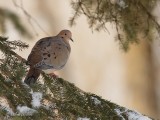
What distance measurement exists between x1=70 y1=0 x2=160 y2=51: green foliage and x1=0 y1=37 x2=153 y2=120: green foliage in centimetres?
115

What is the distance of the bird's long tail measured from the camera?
3.34 m

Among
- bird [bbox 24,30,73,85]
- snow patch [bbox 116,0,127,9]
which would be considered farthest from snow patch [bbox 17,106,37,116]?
snow patch [bbox 116,0,127,9]

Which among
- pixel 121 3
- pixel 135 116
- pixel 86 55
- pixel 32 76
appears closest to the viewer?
pixel 135 116

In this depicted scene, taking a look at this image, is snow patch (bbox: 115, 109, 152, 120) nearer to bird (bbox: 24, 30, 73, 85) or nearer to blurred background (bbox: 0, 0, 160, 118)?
bird (bbox: 24, 30, 73, 85)

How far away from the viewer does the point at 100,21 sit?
455cm

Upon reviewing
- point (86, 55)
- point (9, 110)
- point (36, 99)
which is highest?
point (86, 55)

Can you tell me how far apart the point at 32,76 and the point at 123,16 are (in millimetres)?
1307

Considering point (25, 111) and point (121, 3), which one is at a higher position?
point (121, 3)

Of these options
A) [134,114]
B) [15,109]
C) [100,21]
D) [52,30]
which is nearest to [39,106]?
[15,109]

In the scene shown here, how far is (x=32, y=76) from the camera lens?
3490mm

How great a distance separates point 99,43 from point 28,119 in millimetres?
10659

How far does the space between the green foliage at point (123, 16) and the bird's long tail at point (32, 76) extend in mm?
783

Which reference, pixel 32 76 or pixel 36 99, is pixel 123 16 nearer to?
pixel 32 76

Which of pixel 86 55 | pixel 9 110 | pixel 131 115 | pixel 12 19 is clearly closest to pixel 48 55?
pixel 131 115
